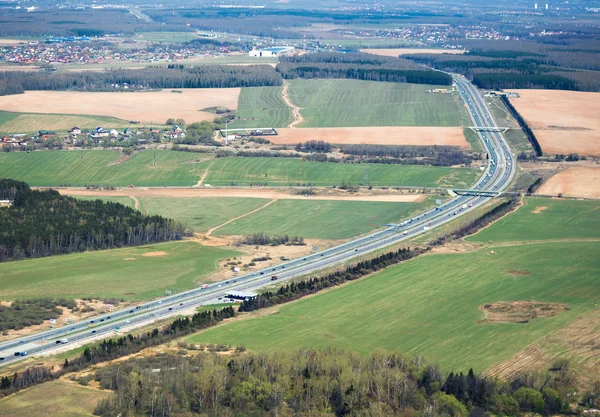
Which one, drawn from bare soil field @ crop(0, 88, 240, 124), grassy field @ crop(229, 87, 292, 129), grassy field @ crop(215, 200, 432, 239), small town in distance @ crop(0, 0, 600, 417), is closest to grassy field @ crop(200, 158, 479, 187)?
small town in distance @ crop(0, 0, 600, 417)

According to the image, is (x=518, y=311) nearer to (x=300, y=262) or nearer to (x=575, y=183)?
(x=300, y=262)

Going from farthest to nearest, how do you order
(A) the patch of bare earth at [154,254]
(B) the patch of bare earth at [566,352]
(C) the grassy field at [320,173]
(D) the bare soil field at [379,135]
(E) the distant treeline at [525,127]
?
(D) the bare soil field at [379,135] < (E) the distant treeline at [525,127] < (C) the grassy field at [320,173] < (A) the patch of bare earth at [154,254] < (B) the patch of bare earth at [566,352]

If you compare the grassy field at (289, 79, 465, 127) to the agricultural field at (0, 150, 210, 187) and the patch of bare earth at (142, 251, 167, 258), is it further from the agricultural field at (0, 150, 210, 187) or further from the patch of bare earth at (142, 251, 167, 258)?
the patch of bare earth at (142, 251, 167, 258)

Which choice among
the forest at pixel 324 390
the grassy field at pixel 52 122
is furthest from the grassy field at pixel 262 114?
the forest at pixel 324 390

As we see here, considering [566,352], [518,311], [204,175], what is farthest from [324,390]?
[204,175]

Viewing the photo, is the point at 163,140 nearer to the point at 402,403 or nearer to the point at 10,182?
the point at 10,182

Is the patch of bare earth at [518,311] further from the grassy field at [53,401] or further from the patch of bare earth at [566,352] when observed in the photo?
the grassy field at [53,401]
